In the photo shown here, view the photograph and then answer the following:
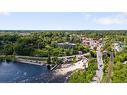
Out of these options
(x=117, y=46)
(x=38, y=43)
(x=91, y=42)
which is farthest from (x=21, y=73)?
(x=117, y=46)

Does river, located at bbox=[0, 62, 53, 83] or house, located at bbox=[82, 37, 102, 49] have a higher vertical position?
house, located at bbox=[82, 37, 102, 49]

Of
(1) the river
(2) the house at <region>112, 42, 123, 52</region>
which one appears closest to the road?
(2) the house at <region>112, 42, 123, 52</region>

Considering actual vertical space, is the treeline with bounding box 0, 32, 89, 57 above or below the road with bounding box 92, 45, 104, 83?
above

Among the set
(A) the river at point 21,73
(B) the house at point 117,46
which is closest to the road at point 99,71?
(B) the house at point 117,46

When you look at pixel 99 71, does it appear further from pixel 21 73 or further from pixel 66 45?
pixel 21 73

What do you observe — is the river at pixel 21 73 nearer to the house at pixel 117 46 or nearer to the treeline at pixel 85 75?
the treeline at pixel 85 75

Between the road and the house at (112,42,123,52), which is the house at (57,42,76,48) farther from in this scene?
the house at (112,42,123,52)

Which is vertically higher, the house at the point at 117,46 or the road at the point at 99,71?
the house at the point at 117,46

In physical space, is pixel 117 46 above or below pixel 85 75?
above

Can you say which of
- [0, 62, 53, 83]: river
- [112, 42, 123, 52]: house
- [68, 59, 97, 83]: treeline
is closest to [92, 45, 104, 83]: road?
[68, 59, 97, 83]: treeline

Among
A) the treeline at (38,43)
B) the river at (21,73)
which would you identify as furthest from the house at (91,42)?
the river at (21,73)

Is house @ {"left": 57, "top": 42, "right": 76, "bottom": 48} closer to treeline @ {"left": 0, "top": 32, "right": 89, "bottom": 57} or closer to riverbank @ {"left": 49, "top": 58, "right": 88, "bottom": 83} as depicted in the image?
treeline @ {"left": 0, "top": 32, "right": 89, "bottom": 57}
